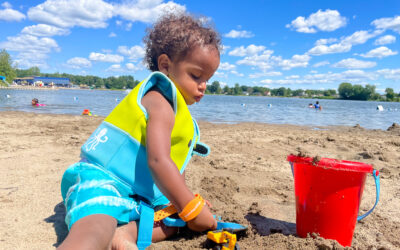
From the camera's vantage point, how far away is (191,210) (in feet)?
5.64

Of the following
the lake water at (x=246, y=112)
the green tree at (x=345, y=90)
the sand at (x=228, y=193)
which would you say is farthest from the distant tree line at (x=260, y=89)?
the sand at (x=228, y=193)

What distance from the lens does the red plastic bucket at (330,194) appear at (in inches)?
72.3

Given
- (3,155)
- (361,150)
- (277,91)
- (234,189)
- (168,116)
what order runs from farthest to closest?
(277,91), (361,150), (3,155), (234,189), (168,116)

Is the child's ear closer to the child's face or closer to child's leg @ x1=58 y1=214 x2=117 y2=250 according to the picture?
the child's face

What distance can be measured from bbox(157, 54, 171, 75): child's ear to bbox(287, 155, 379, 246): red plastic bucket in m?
1.09

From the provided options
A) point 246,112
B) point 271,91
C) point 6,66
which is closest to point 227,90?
point 271,91

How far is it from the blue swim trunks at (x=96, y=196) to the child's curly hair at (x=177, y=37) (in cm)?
95

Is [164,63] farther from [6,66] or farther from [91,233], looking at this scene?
[6,66]

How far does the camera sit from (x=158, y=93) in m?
1.89

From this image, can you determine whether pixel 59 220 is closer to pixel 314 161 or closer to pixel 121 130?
pixel 121 130

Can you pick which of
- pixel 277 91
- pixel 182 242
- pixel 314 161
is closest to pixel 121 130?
pixel 182 242

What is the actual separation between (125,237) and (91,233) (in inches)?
12.9

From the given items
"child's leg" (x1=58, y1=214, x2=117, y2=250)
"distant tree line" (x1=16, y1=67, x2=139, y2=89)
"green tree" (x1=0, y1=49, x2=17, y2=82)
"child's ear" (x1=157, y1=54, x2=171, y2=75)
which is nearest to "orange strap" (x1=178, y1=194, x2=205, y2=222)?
"child's leg" (x1=58, y1=214, x2=117, y2=250)

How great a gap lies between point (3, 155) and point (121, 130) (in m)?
3.12
